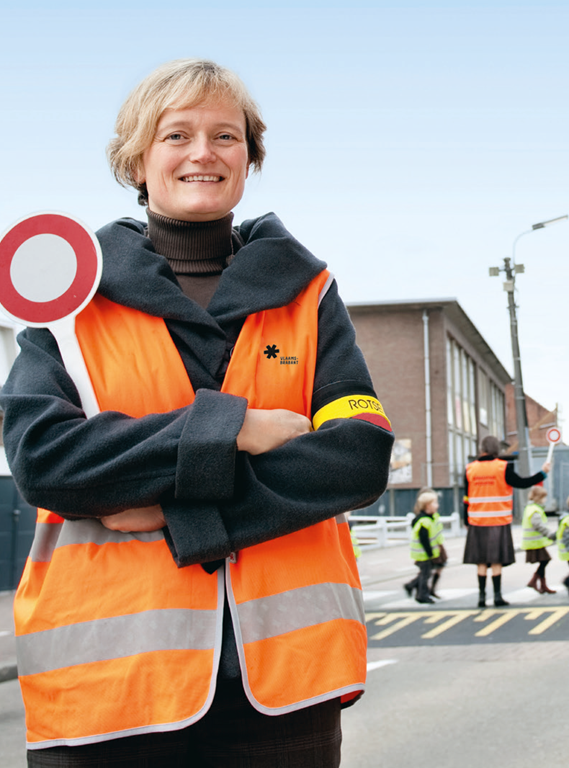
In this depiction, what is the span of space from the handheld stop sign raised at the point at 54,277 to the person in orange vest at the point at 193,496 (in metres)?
0.04

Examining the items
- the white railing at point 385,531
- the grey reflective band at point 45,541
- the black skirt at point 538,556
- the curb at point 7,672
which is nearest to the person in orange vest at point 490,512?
the black skirt at point 538,556

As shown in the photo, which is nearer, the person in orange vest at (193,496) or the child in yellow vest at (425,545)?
the person in orange vest at (193,496)

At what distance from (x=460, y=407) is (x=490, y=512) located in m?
34.2

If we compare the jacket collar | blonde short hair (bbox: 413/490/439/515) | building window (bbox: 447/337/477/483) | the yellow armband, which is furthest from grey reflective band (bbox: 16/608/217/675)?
building window (bbox: 447/337/477/483)

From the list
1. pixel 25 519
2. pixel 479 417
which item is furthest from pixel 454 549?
pixel 479 417

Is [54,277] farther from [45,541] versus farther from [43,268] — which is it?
[45,541]

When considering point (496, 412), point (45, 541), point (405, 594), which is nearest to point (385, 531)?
point (405, 594)

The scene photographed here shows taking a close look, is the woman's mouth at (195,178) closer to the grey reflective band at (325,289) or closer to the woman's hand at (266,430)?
the grey reflective band at (325,289)

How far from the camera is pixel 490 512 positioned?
11914mm

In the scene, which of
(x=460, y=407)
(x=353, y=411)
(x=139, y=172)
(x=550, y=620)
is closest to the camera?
(x=353, y=411)

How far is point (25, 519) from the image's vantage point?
1545 centimetres

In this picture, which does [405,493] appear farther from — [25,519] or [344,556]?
[344,556]

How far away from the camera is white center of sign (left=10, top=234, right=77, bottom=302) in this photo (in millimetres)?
1837

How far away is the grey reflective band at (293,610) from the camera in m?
1.68
